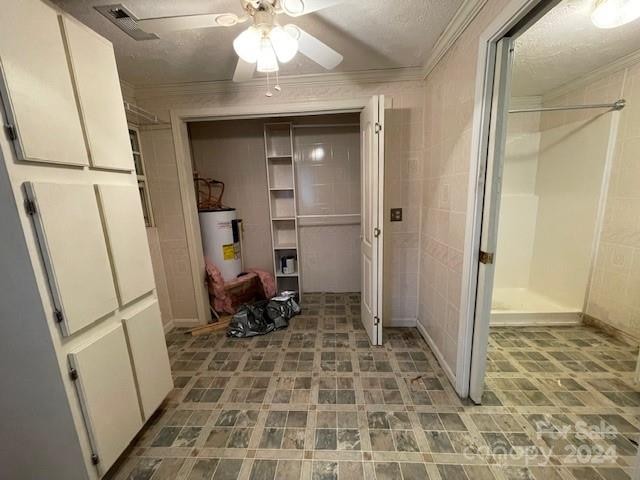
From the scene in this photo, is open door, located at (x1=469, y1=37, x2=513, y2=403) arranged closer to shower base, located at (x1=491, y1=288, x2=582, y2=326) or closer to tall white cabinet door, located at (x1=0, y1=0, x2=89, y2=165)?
shower base, located at (x1=491, y1=288, x2=582, y2=326)

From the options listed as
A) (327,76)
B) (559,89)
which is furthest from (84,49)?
(559,89)

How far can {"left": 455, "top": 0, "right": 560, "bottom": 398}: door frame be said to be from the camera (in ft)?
3.31

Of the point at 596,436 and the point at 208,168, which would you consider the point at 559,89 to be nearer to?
the point at 596,436

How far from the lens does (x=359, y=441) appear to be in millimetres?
1256

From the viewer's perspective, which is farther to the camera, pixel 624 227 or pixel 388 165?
pixel 388 165

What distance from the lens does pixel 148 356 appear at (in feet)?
4.31

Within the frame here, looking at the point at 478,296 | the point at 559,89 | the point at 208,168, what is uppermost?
the point at 559,89

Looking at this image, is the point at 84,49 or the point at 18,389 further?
the point at 84,49

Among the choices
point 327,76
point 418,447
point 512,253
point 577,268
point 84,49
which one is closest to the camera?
point 84,49

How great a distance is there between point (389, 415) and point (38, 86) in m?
2.20

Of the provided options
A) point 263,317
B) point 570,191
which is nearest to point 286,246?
point 263,317

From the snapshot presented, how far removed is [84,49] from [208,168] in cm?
185

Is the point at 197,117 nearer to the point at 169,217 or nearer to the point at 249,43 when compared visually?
the point at 169,217

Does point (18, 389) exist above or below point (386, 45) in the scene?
below
